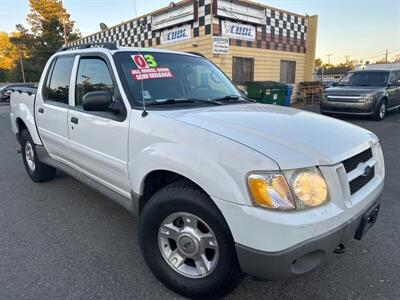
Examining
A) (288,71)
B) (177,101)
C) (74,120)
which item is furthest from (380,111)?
(74,120)

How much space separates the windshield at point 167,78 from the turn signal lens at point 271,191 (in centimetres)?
122

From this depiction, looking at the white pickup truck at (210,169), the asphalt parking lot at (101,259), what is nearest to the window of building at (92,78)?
the white pickup truck at (210,169)

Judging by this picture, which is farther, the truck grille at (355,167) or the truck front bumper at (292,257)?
the truck grille at (355,167)

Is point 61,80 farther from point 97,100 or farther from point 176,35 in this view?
point 176,35

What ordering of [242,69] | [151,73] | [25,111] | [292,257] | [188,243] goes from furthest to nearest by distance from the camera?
[242,69] < [25,111] < [151,73] < [188,243] < [292,257]

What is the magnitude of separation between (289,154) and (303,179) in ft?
0.51

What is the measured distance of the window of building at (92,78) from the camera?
111 inches

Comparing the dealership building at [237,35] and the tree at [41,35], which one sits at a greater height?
the tree at [41,35]

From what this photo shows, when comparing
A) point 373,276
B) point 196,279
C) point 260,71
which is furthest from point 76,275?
point 260,71

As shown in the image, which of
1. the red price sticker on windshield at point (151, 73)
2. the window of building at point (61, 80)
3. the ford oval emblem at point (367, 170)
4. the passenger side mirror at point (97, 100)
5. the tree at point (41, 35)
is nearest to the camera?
the ford oval emblem at point (367, 170)

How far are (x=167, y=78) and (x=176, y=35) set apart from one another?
10.5 metres

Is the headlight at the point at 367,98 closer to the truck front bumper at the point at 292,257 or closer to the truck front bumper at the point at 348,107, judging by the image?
the truck front bumper at the point at 348,107

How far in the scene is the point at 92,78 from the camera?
120 inches

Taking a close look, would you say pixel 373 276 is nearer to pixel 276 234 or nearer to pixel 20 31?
pixel 276 234
